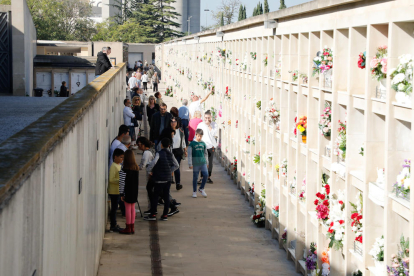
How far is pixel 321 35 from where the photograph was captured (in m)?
7.21

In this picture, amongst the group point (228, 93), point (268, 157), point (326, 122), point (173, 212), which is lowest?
point (173, 212)

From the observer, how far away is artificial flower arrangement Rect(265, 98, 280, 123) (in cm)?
954

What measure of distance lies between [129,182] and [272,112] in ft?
8.34

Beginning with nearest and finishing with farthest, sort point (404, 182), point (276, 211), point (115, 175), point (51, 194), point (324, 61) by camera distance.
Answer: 1. point (51, 194)
2. point (404, 182)
3. point (324, 61)
4. point (115, 175)
5. point (276, 211)

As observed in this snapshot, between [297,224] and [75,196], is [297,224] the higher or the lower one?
the lower one

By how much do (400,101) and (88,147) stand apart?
3.12 m

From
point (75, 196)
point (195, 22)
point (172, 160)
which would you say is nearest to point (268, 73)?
point (172, 160)

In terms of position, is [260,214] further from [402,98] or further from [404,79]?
[404,79]

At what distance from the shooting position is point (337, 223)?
648cm

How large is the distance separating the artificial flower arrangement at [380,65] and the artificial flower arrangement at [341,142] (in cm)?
117

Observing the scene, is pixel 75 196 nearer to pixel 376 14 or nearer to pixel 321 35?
pixel 376 14

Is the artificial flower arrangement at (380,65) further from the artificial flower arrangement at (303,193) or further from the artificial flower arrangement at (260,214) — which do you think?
the artificial flower arrangement at (260,214)

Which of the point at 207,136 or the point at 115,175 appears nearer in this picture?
the point at 115,175

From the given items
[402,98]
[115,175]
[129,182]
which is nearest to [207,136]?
[115,175]
